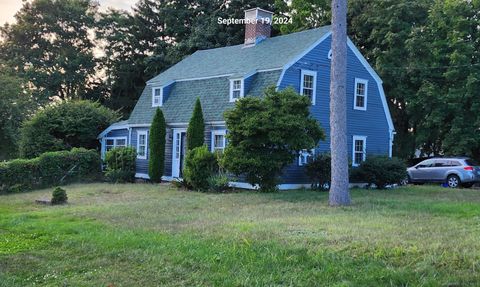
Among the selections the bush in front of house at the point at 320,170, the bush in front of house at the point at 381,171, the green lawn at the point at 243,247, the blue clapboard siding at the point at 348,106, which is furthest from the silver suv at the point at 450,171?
the green lawn at the point at 243,247

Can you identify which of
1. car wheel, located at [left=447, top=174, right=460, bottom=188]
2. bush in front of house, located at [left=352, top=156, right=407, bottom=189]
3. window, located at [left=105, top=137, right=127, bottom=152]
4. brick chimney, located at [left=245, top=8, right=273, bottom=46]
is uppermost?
brick chimney, located at [left=245, top=8, right=273, bottom=46]

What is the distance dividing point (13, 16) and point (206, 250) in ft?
132

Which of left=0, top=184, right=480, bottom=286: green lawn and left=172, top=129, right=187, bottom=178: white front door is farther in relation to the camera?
left=172, top=129, right=187, bottom=178: white front door

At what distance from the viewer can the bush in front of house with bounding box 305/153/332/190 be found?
1827cm

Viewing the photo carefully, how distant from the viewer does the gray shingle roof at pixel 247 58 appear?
20.6 meters

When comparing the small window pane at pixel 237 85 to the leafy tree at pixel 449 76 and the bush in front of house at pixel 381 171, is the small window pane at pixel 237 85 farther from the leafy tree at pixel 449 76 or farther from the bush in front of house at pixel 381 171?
the leafy tree at pixel 449 76

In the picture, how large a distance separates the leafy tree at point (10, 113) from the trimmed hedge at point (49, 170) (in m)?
8.39

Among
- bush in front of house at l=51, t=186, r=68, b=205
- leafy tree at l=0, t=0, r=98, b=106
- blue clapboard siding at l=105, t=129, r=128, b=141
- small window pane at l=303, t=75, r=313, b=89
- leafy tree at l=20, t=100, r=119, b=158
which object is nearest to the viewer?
bush in front of house at l=51, t=186, r=68, b=205

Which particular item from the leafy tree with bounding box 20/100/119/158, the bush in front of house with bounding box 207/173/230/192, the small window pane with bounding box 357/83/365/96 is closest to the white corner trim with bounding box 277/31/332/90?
the small window pane with bounding box 357/83/365/96

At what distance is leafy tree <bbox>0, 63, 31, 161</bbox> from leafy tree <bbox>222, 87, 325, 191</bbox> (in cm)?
1857

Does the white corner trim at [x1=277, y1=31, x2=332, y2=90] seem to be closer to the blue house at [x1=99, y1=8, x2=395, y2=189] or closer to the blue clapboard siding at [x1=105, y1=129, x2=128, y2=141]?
the blue house at [x1=99, y1=8, x2=395, y2=189]

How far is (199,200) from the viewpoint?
14.3m

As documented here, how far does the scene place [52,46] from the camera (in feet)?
135

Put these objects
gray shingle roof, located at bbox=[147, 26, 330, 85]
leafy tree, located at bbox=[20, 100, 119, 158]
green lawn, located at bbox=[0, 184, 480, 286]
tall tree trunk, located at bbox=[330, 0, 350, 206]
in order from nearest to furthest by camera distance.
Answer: green lawn, located at bbox=[0, 184, 480, 286], tall tree trunk, located at bbox=[330, 0, 350, 206], gray shingle roof, located at bbox=[147, 26, 330, 85], leafy tree, located at bbox=[20, 100, 119, 158]
